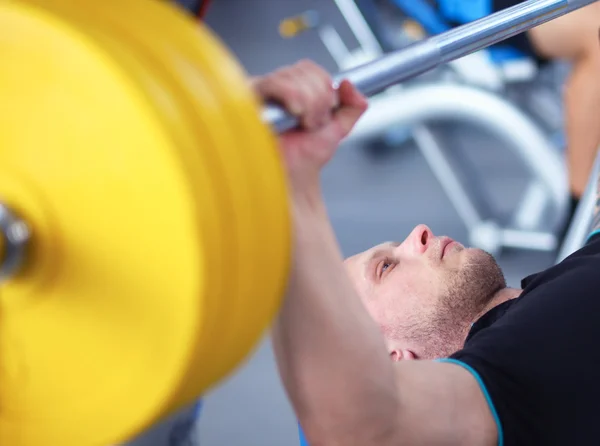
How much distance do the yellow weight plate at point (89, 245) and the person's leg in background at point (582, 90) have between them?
130cm

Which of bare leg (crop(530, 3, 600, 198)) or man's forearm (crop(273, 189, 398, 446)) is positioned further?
bare leg (crop(530, 3, 600, 198))

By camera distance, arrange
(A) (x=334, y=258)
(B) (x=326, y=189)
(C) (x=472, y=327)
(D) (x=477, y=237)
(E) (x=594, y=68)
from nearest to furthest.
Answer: (A) (x=334, y=258), (C) (x=472, y=327), (E) (x=594, y=68), (D) (x=477, y=237), (B) (x=326, y=189)

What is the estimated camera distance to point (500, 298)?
1.20 m

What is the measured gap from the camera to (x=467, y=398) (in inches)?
32.3

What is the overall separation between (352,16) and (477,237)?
1.00 m

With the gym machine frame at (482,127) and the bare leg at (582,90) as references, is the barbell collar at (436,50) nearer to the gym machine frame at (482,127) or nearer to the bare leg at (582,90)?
the bare leg at (582,90)

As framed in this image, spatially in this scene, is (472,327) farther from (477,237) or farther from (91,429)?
(477,237)

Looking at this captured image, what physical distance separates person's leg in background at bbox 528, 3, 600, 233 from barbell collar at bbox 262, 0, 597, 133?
61cm

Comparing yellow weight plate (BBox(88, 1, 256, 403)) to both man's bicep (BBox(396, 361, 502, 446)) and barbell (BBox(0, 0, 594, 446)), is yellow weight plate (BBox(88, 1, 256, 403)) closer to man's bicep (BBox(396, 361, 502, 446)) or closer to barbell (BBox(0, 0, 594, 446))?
barbell (BBox(0, 0, 594, 446))

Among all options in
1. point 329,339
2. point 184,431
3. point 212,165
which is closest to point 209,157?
point 212,165

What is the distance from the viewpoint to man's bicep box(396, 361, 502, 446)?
2.50 feet

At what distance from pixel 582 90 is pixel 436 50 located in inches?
36.7

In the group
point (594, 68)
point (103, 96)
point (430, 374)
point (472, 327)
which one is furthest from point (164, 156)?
point (594, 68)

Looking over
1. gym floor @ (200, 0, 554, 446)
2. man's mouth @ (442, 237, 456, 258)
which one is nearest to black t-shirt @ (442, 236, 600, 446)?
man's mouth @ (442, 237, 456, 258)
